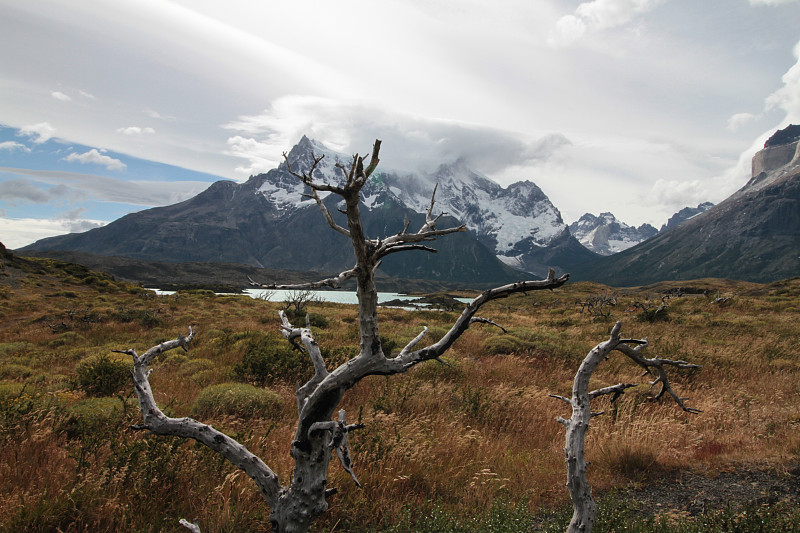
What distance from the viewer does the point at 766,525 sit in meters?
4.62

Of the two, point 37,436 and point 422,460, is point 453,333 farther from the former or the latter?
point 37,436

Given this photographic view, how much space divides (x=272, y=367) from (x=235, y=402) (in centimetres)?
301

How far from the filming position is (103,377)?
400 inches

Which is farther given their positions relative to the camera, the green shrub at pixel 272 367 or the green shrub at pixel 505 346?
the green shrub at pixel 505 346

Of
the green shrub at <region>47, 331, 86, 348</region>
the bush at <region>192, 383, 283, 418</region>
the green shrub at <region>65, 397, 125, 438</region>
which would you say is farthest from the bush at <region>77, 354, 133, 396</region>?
the green shrub at <region>47, 331, 86, 348</region>

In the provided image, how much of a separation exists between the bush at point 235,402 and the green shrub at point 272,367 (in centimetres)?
204

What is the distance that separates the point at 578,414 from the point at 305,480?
2566 mm

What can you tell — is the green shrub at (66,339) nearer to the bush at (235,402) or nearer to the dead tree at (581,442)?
the bush at (235,402)

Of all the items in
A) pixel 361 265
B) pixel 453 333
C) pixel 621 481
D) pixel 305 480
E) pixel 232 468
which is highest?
pixel 361 265

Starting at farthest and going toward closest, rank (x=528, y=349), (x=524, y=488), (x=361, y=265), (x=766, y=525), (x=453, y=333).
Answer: (x=528, y=349) → (x=524, y=488) → (x=766, y=525) → (x=453, y=333) → (x=361, y=265)

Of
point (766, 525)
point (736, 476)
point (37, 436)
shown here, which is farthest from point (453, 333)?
point (736, 476)

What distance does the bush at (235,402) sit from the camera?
823 cm

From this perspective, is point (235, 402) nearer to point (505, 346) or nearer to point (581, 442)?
point (581, 442)

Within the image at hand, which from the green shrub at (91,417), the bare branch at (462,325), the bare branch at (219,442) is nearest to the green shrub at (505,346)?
the green shrub at (91,417)
